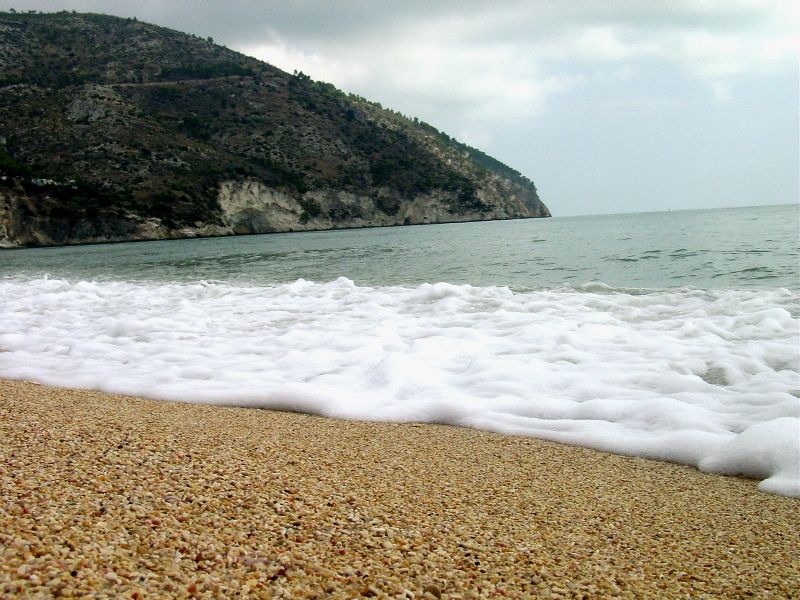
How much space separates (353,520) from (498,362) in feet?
12.0

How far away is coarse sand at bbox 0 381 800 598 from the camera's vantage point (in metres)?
1.82

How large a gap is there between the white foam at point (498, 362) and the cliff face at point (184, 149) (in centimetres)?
5231

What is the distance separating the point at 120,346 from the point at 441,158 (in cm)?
8623

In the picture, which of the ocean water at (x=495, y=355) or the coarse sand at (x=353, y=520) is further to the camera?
the ocean water at (x=495, y=355)

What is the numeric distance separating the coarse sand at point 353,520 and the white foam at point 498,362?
0.63 m

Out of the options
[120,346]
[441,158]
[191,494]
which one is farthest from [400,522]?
[441,158]

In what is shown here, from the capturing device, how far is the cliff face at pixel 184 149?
2217 inches

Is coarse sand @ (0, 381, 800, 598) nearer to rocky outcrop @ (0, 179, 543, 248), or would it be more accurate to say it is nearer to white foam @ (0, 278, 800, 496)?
white foam @ (0, 278, 800, 496)

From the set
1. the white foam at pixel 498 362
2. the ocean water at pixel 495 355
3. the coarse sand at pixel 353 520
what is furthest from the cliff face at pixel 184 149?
the coarse sand at pixel 353 520

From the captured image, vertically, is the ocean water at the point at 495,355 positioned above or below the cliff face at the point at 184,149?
below

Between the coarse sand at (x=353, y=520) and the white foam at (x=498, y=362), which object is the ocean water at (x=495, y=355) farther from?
the coarse sand at (x=353, y=520)

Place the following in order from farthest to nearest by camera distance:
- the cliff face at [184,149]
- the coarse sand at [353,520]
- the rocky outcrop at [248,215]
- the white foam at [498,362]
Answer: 1. the cliff face at [184,149]
2. the rocky outcrop at [248,215]
3. the white foam at [498,362]
4. the coarse sand at [353,520]

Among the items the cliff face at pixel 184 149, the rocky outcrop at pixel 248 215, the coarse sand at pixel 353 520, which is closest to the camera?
the coarse sand at pixel 353 520

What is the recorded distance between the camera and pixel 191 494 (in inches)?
93.4
